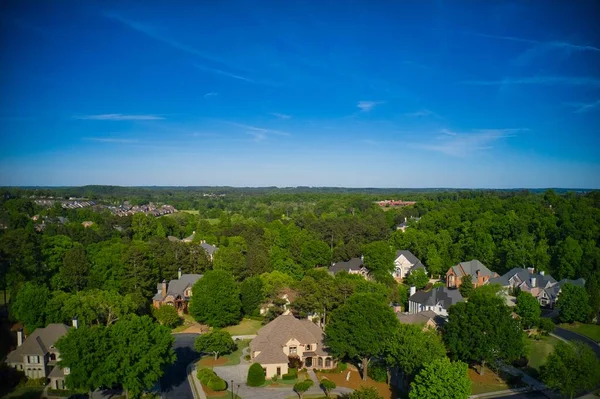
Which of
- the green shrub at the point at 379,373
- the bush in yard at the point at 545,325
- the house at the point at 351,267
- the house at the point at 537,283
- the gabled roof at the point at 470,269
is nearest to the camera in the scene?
the green shrub at the point at 379,373

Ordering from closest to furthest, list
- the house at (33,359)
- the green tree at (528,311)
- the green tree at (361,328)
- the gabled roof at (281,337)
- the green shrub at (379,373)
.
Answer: the green tree at (361,328) < the house at (33,359) < the green shrub at (379,373) < the gabled roof at (281,337) < the green tree at (528,311)

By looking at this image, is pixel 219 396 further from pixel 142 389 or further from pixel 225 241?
pixel 225 241

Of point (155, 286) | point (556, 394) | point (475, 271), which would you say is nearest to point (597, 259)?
point (475, 271)

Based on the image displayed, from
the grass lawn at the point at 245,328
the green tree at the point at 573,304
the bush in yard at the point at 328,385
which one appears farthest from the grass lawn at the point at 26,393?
the green tree at the point at 573,304

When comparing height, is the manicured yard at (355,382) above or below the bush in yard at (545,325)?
below

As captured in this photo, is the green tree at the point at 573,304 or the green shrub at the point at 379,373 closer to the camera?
the green shrub at the point at 379,373

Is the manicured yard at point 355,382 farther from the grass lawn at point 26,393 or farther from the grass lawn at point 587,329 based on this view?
the grass lawn at point 587,329

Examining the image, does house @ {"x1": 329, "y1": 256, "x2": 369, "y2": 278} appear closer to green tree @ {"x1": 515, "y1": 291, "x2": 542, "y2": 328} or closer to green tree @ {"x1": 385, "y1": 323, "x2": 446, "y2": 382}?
green tree @ {"x1": 515, "y1": 291, "x2": 542, "y2": 328}
